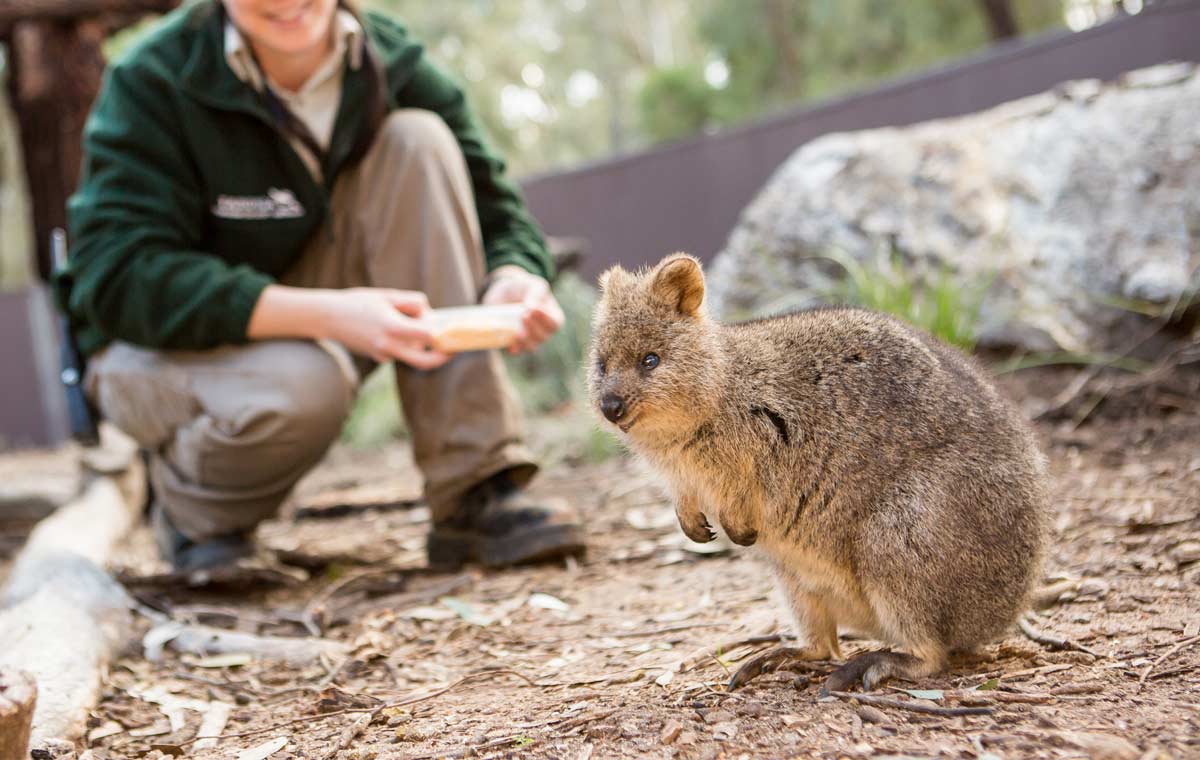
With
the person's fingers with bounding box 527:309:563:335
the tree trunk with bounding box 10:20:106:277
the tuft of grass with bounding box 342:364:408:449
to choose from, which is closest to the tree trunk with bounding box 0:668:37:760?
the person's fingers with bounding box 527:309:563:335

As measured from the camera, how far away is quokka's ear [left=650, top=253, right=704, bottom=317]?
8.34 feet

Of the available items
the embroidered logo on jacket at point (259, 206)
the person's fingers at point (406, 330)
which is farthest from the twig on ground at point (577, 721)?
the embroidered logo on jacket at point (259, 206)

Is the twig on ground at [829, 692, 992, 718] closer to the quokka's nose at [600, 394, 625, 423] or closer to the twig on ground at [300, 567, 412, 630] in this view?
the quokka's nose at [600, 394, 625, 423]

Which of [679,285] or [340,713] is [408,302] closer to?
[679,285]

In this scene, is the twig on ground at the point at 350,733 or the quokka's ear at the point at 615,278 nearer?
the twig on ground at the point at 350,733

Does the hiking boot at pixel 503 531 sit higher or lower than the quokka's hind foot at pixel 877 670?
lower

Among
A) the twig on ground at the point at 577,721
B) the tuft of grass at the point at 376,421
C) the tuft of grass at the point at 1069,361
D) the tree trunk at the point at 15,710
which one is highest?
the tree trunk at the point at 15,710

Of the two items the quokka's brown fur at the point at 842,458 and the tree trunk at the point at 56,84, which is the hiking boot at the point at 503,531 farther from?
the tree trunk at the point at 56,84

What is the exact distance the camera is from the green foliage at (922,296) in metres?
4.39

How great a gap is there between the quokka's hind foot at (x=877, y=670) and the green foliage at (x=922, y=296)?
6.38ft

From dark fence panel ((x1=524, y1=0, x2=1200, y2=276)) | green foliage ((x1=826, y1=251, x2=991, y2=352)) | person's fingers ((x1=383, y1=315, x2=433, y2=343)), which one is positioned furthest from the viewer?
dark fence panel ((x1=524, y1=0, x2=1200, y2=276))

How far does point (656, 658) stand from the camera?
2.72m

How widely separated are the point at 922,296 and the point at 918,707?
3354 millimetres

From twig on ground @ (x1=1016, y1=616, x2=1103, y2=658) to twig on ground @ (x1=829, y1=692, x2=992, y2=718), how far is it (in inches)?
20.4
